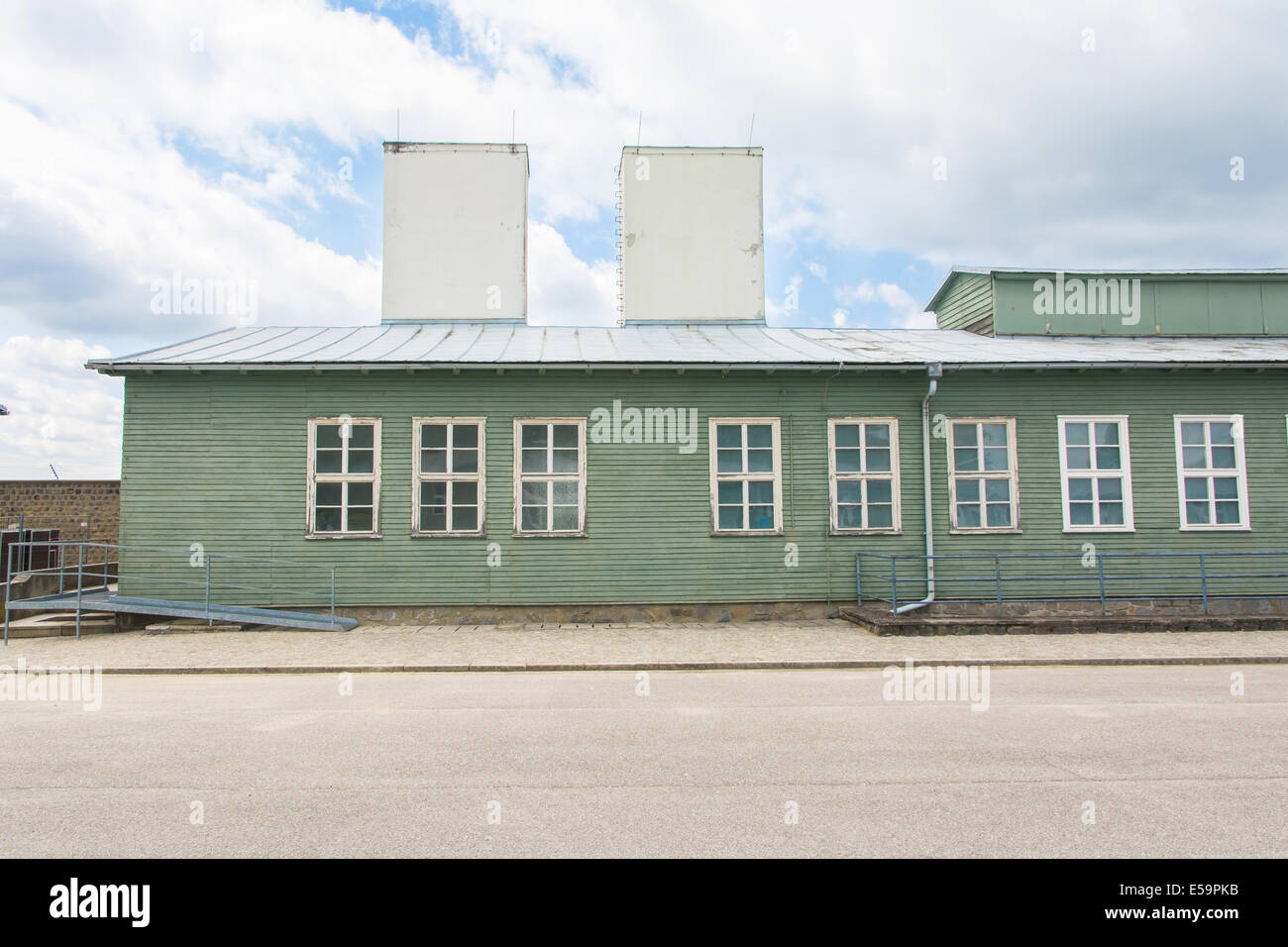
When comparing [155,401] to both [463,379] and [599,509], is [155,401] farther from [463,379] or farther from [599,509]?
[599,509]

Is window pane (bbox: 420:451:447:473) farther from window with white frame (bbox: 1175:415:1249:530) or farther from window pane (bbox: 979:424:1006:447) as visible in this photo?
window with white frame (bbox: 1175:415:1249:530)

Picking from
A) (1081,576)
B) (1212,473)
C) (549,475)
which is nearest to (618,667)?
(549,475)

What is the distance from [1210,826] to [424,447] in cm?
1316

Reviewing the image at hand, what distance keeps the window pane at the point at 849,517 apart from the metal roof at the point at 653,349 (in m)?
2.64

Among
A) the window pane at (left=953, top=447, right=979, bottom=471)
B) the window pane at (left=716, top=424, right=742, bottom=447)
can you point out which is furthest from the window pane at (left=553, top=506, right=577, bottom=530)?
the window pane at (left=953, top=447, right=979, bottom=471)

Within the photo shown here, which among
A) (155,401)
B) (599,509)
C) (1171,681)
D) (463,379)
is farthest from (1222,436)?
(155,401)

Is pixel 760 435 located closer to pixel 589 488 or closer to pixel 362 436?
pixel 589 488

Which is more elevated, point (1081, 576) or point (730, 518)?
point (730, 518)

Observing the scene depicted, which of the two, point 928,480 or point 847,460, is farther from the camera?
point 847,460

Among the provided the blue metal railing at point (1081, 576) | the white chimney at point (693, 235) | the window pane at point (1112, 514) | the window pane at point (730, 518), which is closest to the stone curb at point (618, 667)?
the blue metal railing at point (1081, 576)

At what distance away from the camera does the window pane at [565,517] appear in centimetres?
1585

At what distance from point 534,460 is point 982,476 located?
8241 millimetres

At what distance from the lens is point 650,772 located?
6.23m

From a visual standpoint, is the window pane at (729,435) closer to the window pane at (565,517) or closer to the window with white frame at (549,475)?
the window with white frame at (549,475)
